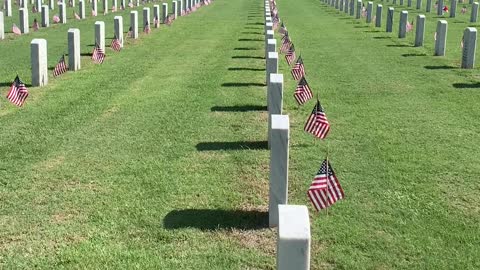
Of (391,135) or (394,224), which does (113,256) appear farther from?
(391,135)

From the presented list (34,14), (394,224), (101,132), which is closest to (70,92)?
(101,132)

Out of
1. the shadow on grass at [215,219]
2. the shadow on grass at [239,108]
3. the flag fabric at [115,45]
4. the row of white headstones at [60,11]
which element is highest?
the row of white headstones at [60,11]

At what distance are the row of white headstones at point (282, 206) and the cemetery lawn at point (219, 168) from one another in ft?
1.23

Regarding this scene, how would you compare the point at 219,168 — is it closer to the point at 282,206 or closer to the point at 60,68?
the point at 282,206

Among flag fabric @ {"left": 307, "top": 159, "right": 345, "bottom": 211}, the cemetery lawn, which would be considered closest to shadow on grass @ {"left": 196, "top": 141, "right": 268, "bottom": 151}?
the cemetery lawn

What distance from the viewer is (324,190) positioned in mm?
6281

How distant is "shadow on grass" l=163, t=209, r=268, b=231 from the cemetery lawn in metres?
0.02

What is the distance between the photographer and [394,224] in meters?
6.52

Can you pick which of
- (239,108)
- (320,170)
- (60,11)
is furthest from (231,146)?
(60,11)

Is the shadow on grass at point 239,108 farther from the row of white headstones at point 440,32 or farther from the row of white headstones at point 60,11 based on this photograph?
the row of white headstones at point 60,11

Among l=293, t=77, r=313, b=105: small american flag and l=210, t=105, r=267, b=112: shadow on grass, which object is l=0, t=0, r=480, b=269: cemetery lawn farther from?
l=293, t=77, r=313, b=105: small american flag

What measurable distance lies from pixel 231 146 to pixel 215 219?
2755 mm

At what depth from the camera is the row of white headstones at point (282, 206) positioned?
12.8 feet

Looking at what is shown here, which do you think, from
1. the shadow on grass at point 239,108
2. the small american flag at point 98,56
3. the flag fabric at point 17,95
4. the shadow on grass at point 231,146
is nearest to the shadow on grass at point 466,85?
the shadow on grass at point 239,108
